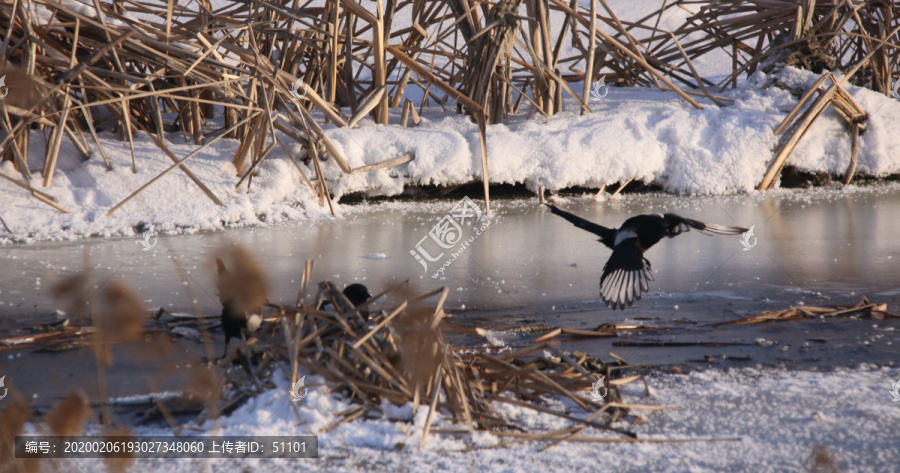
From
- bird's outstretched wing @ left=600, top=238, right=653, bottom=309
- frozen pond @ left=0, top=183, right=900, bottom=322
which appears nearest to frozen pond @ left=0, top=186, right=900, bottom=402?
frozen pond @ left=0, top=183, right=900, bottom=322

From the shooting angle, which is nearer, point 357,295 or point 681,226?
point 357,295

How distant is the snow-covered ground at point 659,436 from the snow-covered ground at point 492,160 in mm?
2302

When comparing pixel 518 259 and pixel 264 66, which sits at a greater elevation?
pixel 264 66

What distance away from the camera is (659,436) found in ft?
4.83

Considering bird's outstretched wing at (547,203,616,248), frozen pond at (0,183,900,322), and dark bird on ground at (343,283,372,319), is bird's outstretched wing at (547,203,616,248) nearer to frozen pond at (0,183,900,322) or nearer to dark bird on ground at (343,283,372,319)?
frozen pond at (0,183,900,322)

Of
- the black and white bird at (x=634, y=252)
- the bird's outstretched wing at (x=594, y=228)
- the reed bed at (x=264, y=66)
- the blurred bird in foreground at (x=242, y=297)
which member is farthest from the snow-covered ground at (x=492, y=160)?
the black and white bird at (x=634, y=252)

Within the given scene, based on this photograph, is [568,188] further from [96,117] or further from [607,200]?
[96,117]

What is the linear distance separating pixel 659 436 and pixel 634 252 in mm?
743

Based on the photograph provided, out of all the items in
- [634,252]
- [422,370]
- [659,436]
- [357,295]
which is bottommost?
[659,436]

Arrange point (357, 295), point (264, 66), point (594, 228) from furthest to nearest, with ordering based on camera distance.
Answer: point (264, 66) → point (594, 228) → point (357, 295)

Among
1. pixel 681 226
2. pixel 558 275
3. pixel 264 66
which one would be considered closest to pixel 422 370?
pixel 681 226

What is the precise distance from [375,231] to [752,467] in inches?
97.8

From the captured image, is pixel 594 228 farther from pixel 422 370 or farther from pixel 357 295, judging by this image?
pixel 422 370

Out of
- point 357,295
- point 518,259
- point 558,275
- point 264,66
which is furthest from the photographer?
point 264,66
